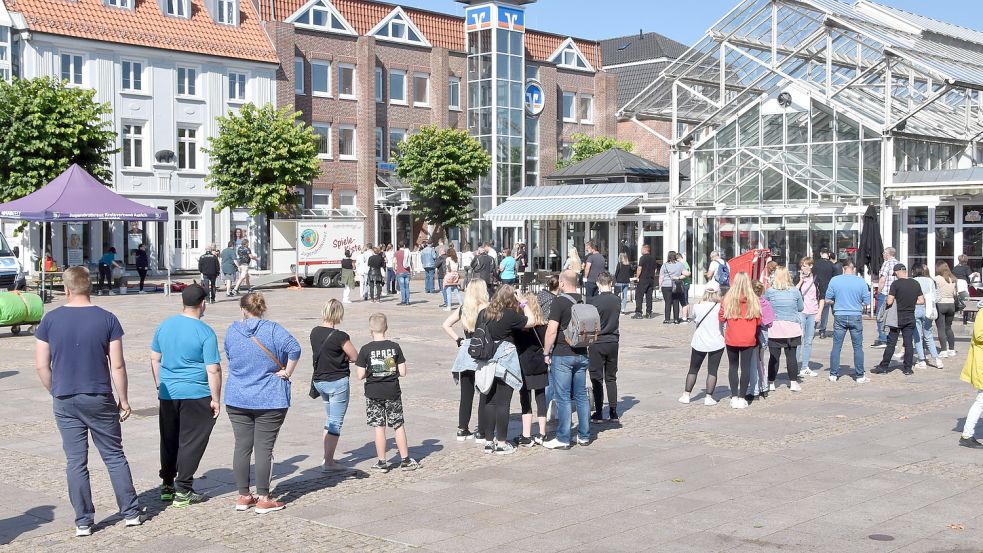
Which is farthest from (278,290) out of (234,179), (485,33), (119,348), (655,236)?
(119,348)

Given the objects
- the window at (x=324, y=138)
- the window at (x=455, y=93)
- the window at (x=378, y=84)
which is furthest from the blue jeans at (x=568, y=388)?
the window at (x=455, y=93)

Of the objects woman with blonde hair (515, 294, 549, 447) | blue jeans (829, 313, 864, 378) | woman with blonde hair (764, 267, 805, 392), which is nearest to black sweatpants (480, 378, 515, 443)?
woman with blonde hair (515, 294, 549, 447)

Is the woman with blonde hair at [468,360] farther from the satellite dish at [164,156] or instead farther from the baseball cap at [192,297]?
the satellite dish at [164,156]

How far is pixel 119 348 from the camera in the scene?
7449 millimetres

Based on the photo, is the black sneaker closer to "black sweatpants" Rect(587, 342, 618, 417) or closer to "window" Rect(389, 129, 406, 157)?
"black sweatpants" Rect(587, 342, 618, 417)

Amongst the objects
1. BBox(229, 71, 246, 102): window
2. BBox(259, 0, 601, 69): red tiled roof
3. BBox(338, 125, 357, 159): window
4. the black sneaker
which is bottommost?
the black sneaker

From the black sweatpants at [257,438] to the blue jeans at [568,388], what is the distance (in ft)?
10.4

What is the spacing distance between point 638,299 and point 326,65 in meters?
28.5

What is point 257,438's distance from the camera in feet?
25.8

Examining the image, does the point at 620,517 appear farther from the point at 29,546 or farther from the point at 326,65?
the point at 326,65

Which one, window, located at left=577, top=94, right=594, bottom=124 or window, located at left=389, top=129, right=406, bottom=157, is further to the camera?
window, located at left=577, top=94, right=594, bottom=124

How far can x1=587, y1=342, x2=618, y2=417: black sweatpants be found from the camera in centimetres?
1155

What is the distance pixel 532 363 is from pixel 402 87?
43.3m

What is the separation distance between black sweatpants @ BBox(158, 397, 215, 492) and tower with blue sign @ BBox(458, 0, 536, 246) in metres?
44.6
